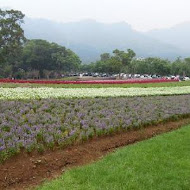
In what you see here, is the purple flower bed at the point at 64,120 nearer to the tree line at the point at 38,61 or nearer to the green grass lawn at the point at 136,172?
the green grass lawn at the point at 136,172

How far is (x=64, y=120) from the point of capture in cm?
1047

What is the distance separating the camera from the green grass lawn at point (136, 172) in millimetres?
5887

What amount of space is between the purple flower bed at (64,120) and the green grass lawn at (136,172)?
154cm

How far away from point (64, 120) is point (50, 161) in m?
3.42

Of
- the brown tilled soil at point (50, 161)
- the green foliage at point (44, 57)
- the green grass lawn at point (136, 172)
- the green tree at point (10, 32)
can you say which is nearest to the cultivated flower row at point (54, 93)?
the brown tilled soil at point (50, 161)

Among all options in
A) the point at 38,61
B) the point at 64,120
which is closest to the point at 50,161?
the point at 64,120

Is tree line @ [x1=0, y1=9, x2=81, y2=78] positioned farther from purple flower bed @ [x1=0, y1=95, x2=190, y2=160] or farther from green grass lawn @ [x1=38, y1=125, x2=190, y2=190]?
green grass lawn @ [x1=38, y1=125, x2=190, y2=190]

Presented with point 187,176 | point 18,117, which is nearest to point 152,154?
point 187,176

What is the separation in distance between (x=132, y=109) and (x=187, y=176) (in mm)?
6795

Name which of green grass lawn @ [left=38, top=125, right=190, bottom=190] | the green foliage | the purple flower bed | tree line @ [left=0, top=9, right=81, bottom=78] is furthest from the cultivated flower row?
the green foliage

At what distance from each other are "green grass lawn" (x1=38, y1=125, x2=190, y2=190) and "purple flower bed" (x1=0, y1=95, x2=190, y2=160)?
154 centimetres

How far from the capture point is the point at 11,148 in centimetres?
721

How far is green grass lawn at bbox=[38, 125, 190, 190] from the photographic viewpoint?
5887mm

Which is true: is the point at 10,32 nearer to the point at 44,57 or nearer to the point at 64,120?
the point at 44,57
